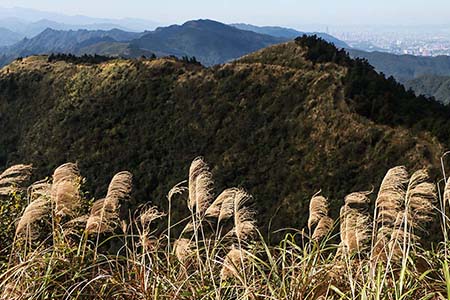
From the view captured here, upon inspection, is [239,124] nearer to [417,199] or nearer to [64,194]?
[64,194]

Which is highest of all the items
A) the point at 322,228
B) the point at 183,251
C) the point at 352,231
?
the point at 352,231

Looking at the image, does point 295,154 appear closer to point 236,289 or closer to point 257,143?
point 257,143

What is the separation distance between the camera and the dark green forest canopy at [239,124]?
25.5 metres

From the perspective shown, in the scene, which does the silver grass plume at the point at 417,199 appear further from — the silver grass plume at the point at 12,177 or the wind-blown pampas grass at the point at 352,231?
the silver grass plume at the point at 12,177

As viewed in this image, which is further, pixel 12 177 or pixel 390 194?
pixel 12 177

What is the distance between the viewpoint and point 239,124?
3359cm

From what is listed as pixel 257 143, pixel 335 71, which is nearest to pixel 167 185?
pixel 257 143

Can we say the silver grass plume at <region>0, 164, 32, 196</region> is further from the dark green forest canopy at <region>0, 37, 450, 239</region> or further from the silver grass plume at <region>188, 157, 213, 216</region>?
the dark green forest canopy at <region>0, 37, 450, 239</region>

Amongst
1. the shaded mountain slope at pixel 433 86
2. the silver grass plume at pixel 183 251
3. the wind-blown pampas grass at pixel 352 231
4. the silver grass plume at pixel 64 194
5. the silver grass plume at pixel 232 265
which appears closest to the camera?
the silver grass plume at pixel 232 265

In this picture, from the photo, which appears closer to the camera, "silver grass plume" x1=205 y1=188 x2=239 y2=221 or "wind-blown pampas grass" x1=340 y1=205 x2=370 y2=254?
"wind-blown pampas grass" x1=340 y1=205 x2=370 y2=254

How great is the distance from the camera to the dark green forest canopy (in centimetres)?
2550

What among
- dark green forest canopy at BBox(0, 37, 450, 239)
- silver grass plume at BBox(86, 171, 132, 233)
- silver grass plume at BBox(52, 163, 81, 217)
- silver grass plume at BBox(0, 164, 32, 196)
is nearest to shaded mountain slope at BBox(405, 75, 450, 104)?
dark green forest canopy at BBox(0, 37, 450, 239)

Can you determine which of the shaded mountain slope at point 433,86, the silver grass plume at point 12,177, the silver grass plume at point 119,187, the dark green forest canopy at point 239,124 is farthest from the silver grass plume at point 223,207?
the shaded mountain slope at point 433,86

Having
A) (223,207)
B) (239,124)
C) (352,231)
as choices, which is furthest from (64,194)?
(239,124)
